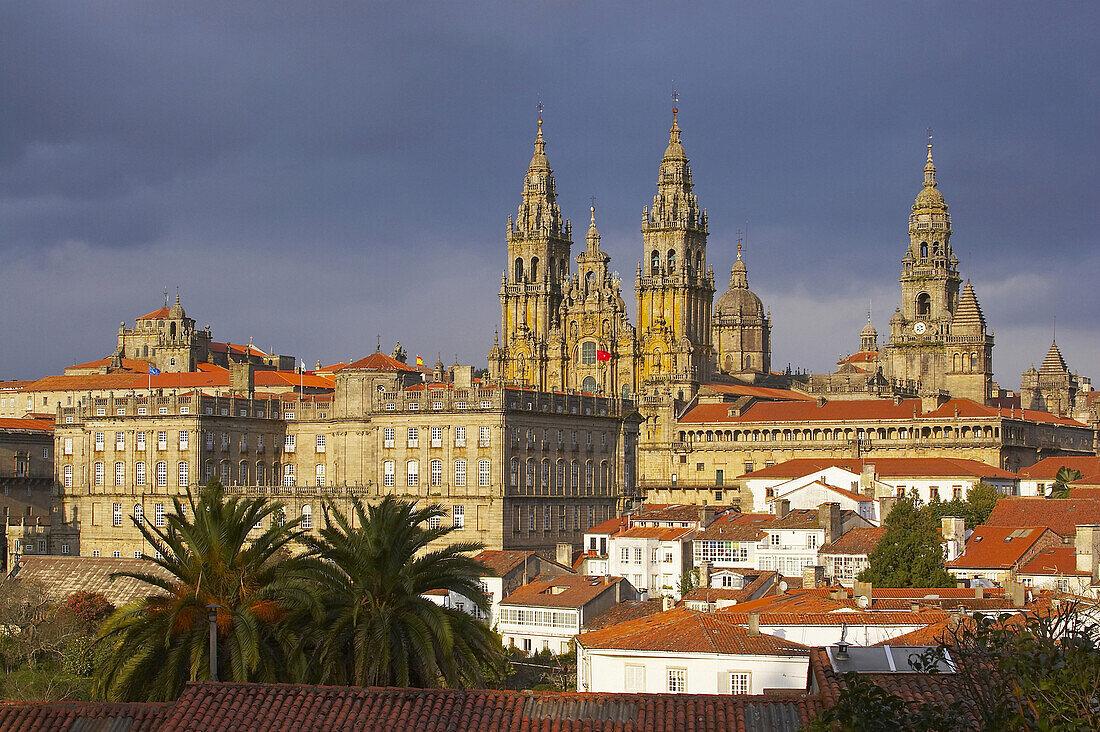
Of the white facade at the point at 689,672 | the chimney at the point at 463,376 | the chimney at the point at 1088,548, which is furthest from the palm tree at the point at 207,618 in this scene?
the chimney at the point at 463,376

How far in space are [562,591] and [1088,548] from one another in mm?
23140

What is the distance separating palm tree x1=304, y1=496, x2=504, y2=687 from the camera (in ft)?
135

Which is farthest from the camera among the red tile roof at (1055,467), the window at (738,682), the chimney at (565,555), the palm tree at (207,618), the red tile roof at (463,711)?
the red tile roof at (1055,467)

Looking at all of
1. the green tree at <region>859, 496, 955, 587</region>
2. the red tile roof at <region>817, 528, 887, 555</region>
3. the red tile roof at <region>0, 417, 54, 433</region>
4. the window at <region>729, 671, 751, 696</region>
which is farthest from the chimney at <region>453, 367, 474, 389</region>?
the window at <region>729, 671, 751, 696</region>

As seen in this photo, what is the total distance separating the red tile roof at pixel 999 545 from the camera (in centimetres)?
7906

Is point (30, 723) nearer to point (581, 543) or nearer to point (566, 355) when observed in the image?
point (581, 543)

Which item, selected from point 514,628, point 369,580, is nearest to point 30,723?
point 369,580

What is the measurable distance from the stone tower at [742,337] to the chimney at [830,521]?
9317 cm

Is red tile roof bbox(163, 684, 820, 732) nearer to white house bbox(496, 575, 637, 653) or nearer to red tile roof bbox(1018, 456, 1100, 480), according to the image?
white house bbox(496, 575, 637, 653)

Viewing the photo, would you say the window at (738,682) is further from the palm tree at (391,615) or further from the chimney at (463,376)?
the chimney at (463,376)

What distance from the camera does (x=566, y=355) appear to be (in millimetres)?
162000

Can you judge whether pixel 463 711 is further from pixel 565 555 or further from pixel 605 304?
pixel 605 304

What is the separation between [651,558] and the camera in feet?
301

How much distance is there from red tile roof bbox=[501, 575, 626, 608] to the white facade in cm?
2689
